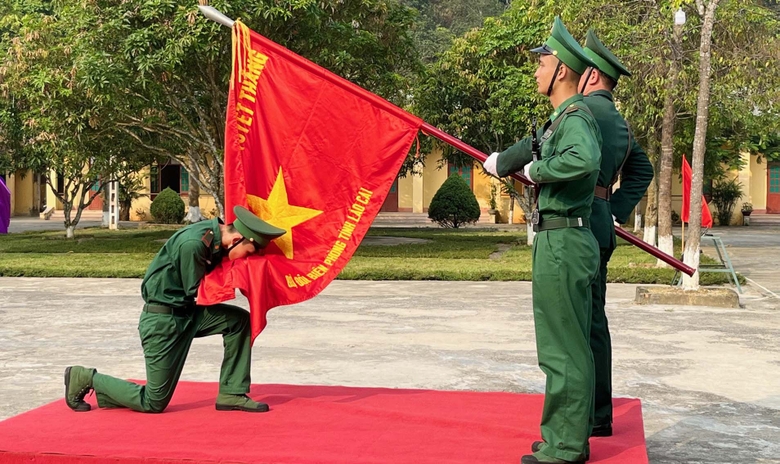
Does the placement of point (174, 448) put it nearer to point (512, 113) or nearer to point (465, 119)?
point (512, 113)

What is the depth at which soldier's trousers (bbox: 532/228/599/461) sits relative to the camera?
4633mm

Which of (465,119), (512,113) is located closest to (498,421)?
(512,113)

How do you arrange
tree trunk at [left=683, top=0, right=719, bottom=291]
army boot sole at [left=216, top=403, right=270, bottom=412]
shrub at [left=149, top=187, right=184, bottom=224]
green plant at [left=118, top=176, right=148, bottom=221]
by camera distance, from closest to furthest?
1. army boot sole at [left=216, top=403, right=270, bottom=412]
2. tree trunk at [left=683, top=0, right=719, bottom=291]
3. green plant at [left=118, top=176, right=148, bottom=221]
4. shrub at [left=149, top=187, right=184, bottom=224]

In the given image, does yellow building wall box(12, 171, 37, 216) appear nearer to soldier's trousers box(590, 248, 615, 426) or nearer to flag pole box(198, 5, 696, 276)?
flag pole box(198, 5, 696, 276)

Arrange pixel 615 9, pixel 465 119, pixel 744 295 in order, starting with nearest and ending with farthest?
pixel 744 295
pixel 615 9
pixel 465 119

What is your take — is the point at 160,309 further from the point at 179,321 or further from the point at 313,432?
the point at 313,432

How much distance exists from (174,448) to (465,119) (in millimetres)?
21619

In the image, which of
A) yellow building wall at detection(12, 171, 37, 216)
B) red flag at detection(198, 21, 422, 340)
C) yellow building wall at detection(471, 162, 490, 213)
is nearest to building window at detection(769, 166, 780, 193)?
yellow building wall at detection(471, 162, 490, 213)

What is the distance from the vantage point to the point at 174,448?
4934 millimetres

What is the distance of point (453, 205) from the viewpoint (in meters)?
34.2

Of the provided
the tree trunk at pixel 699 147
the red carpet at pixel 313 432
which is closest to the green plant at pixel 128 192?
the tree trunk at pixel 699 147

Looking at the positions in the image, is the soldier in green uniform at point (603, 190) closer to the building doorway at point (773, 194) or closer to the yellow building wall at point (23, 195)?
the building doorway at point (773, 194)

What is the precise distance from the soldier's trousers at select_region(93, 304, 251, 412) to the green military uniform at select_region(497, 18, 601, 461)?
1.98 metres

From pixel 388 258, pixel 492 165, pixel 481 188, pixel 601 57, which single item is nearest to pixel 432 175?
pixel 481 188
